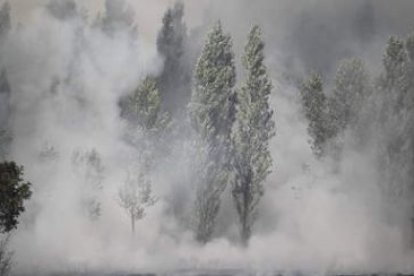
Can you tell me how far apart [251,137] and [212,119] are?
3.23 metres

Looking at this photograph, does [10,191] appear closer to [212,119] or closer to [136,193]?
[136,193]

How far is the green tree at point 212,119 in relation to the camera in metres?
52.4

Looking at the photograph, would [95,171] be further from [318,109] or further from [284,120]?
[284,120]

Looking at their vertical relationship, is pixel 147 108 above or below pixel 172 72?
below

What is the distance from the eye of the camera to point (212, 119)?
5422 centimetres

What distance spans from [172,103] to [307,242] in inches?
Answer: 613

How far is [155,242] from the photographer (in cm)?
5628

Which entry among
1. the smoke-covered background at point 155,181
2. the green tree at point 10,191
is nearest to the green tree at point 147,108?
the smoke-covered background at point 155,181

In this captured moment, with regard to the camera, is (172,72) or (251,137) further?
(172,72)

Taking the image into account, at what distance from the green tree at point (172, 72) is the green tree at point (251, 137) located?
6.40m

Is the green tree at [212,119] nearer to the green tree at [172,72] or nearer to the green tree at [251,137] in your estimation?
the green tree at [251,137]

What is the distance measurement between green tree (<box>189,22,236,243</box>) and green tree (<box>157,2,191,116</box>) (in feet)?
16.4

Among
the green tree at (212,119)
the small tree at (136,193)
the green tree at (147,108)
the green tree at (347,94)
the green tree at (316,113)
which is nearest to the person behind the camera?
the green tree at (212,119)

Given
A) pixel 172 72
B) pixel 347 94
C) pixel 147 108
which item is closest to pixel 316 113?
pixel 347 94
